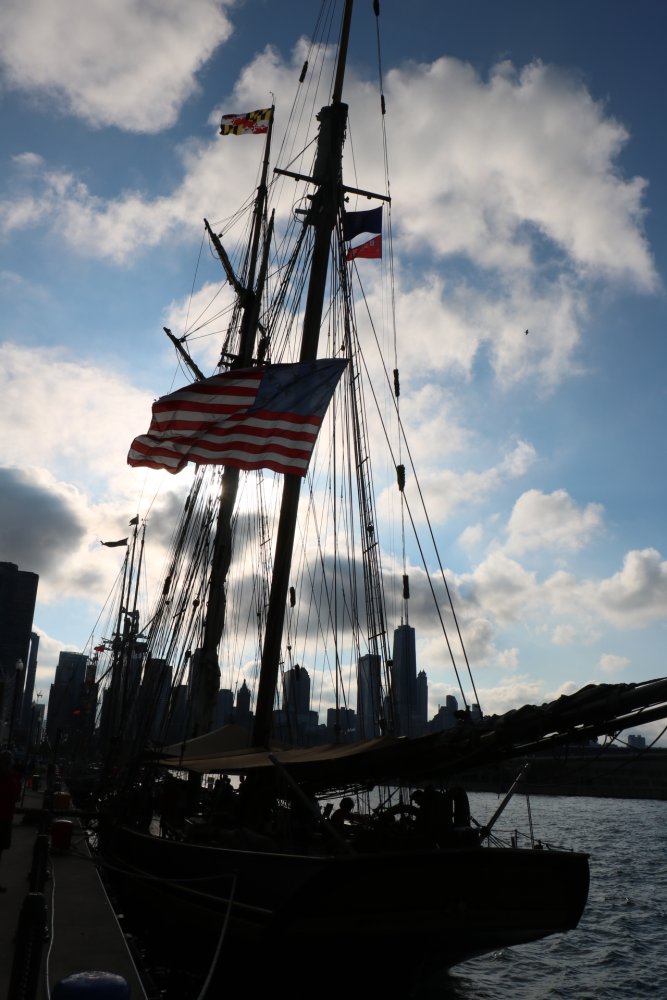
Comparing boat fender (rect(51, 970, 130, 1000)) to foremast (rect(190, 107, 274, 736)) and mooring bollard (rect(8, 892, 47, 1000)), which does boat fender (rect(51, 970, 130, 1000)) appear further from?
foremast (rect(190, 107, 274, 736))

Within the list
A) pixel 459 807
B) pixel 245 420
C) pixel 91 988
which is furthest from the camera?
pixel 245 420

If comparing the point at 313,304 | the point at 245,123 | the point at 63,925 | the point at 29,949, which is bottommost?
the point at 63,925

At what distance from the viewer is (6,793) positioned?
1285 centimetres

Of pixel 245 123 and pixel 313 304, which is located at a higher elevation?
pixel 245 123

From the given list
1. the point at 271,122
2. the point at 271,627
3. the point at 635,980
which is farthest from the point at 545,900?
the point at 271,122

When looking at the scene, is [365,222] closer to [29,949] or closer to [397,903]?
[397,903]

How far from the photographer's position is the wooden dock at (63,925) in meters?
9.20

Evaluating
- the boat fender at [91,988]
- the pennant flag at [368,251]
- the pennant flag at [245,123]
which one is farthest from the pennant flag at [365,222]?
the boat fender at [91,988]

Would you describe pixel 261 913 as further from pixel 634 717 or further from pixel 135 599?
pixel 135 599

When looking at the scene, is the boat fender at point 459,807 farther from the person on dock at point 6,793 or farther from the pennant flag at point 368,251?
the pennant flag at point 368,251

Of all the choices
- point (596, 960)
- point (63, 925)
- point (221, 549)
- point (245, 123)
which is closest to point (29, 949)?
point (63, 925)

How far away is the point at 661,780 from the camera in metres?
134

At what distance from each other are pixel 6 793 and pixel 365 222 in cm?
1889

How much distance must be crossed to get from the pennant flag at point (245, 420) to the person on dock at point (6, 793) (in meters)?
7.85
